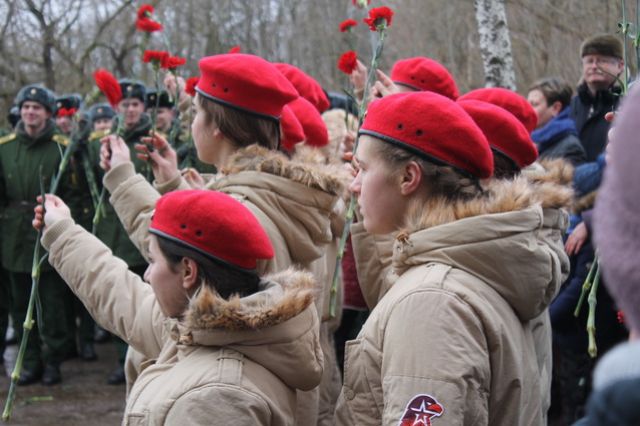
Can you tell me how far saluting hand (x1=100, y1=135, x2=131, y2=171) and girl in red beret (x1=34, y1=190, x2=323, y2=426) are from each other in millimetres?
1032

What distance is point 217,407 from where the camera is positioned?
2.04 meters

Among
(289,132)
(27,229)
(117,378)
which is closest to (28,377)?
(117,378)

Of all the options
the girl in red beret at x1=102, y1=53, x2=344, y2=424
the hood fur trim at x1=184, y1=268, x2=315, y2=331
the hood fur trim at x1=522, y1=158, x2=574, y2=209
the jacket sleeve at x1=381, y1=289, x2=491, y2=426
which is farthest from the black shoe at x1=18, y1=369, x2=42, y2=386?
the jacket sleeve at x1=381, y1=289, x2=491, y2=426

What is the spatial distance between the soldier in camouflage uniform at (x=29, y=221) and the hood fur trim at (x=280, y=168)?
160 inches

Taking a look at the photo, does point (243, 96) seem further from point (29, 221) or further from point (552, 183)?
point (29, 221)

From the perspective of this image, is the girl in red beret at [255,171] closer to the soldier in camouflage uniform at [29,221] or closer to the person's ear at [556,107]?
the person's ear at [556,107]

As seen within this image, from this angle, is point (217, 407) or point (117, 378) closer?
point (217, 407)

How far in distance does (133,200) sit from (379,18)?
1.18 m

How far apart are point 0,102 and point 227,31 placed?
22.0 ft

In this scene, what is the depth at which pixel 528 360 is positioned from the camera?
222cm

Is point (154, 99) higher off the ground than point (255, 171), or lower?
higher

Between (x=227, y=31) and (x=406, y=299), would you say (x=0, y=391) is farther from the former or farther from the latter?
(x=227, y=31)

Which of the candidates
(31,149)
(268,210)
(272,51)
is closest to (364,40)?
(272,51)

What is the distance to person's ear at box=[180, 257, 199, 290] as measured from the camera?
230 cm
